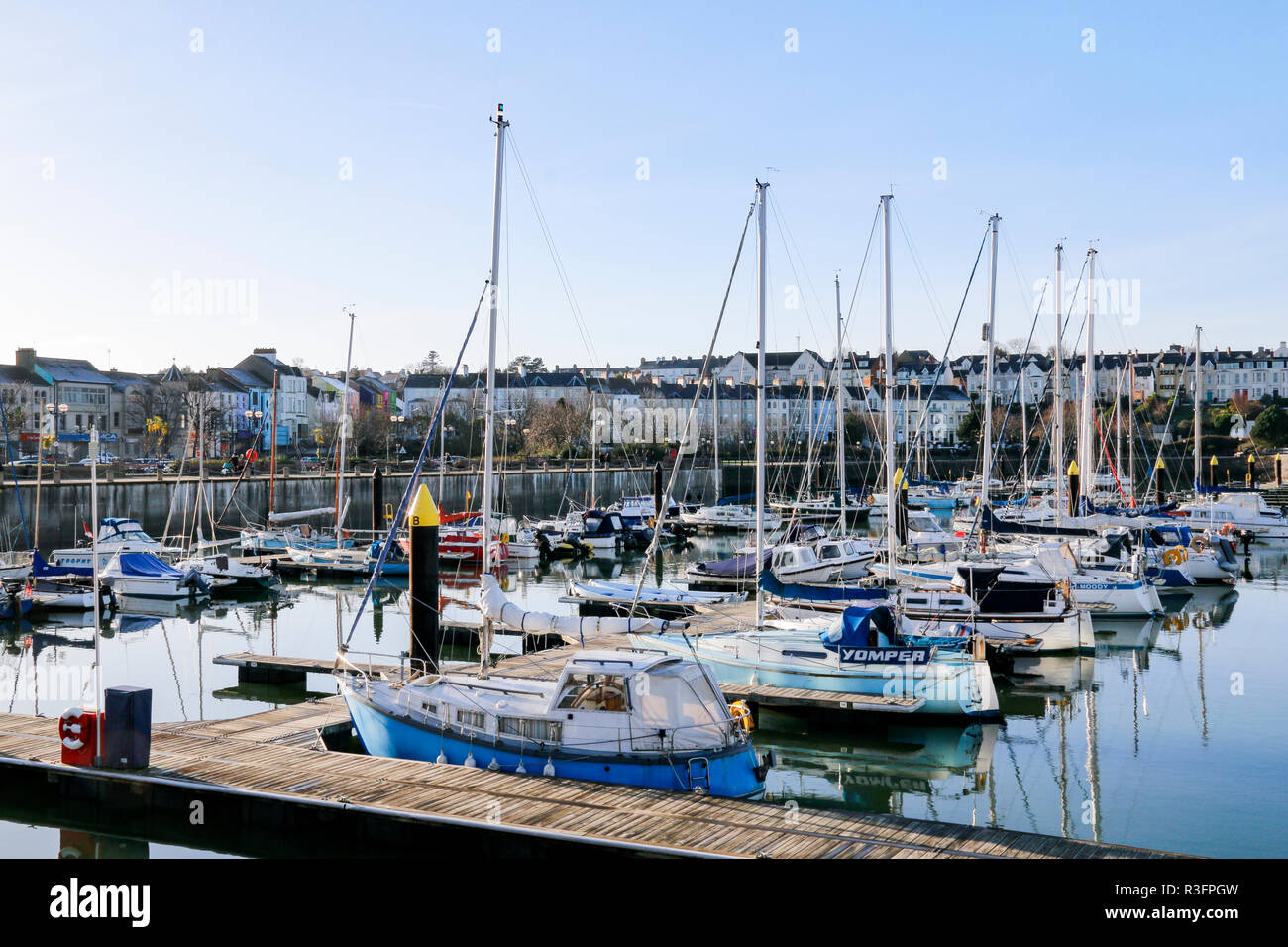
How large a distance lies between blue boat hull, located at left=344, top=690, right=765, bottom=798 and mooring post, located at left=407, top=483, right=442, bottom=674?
13.6ft

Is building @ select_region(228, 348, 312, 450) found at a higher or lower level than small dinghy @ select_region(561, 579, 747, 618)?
higher

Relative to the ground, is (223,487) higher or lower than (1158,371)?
lower

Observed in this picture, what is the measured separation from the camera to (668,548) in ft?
212

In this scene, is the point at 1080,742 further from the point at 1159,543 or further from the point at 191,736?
the point at 1159,543

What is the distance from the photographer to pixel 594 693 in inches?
671

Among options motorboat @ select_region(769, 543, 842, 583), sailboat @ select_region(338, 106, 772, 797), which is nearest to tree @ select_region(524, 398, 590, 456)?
motorboat @ select_region(769, 543, 842, 583)

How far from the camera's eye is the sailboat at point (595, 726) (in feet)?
54.2

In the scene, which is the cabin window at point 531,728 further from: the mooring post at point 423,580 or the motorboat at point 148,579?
the motorboat at point 148,579

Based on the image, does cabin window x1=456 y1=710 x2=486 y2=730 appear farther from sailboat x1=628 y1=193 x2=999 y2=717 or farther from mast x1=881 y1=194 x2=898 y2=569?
mast x1=881 y1=194 x2=898 y2=569

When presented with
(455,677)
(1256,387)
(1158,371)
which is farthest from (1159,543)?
(1256,387)

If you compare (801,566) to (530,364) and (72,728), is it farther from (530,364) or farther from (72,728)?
(530,364)

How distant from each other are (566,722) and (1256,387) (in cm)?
16970

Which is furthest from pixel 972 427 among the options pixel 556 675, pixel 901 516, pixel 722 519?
pixel 556 675

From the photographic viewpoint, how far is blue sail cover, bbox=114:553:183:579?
4181 cm
